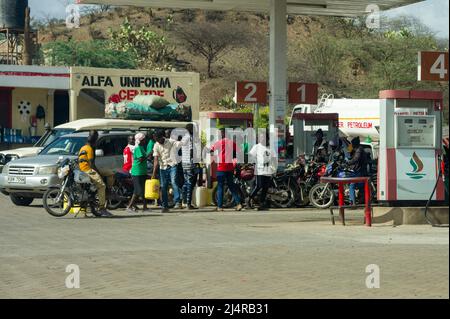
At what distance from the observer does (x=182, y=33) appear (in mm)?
81375

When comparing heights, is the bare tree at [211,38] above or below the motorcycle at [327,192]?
above

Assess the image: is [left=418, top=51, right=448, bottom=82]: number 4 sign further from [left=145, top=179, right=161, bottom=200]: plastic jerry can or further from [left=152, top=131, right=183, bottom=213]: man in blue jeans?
[left=145, top=179, right=161, bottom=200]: plastic jerry can

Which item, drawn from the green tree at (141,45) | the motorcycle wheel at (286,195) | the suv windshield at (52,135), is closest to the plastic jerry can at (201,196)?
the motorcycle wheel at (286,195)

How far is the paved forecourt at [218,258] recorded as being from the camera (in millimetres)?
10773

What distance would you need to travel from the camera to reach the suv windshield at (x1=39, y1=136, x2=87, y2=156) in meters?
24.7

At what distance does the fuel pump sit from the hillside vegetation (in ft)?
118

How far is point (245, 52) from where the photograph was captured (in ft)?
259

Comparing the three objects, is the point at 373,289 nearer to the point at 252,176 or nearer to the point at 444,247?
the point at 444,247

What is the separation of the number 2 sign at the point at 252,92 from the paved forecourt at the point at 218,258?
500 cm

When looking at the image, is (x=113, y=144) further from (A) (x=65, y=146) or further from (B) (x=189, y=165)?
(B) (x=189, y=165)

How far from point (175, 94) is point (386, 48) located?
30395 millimetres

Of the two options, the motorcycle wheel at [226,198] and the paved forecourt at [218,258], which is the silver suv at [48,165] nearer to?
the motorcycle wheel at [226,198]

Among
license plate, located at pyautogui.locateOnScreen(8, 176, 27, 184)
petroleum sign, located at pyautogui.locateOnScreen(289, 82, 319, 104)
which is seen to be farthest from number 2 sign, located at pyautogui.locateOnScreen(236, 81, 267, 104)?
license plate, located at pyautogui.locateOnScreen(8, 176, 27, 184)
